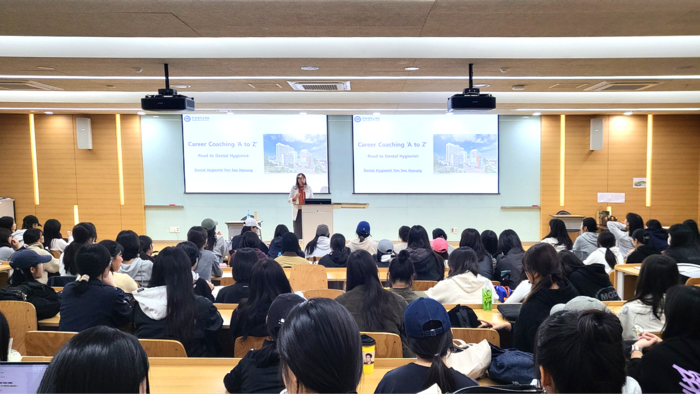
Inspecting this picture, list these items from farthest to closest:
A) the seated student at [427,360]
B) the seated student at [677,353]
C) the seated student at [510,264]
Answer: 1. the seated student at [510,264]
2. the seated student at [677,353]
3. the seated student at [427,360]

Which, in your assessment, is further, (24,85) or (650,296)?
(24,85)

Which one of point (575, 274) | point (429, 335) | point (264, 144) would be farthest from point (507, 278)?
point (264, 144)

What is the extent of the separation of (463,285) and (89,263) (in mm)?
2794

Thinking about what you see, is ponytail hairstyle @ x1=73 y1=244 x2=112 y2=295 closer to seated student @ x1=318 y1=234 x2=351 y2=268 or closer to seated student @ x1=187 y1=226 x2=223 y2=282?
seated student @ x1=187 y1=226 x2=223 y2=282

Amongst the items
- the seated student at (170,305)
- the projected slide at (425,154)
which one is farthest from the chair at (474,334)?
the projected slide at (425,154)

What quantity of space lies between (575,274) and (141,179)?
991cm

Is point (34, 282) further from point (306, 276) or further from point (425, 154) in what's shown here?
point (425, 154)

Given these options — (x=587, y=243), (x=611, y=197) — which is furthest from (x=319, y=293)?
(x=611, y=197)

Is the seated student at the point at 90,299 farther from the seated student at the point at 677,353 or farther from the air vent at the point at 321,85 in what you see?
the air vent at the point at 321,85

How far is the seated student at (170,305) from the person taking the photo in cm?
301

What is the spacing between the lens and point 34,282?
405 centimetres

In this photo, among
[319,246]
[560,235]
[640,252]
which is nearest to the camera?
[640,252]

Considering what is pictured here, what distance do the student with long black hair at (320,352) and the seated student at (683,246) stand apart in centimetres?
514

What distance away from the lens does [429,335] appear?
6.04ft
